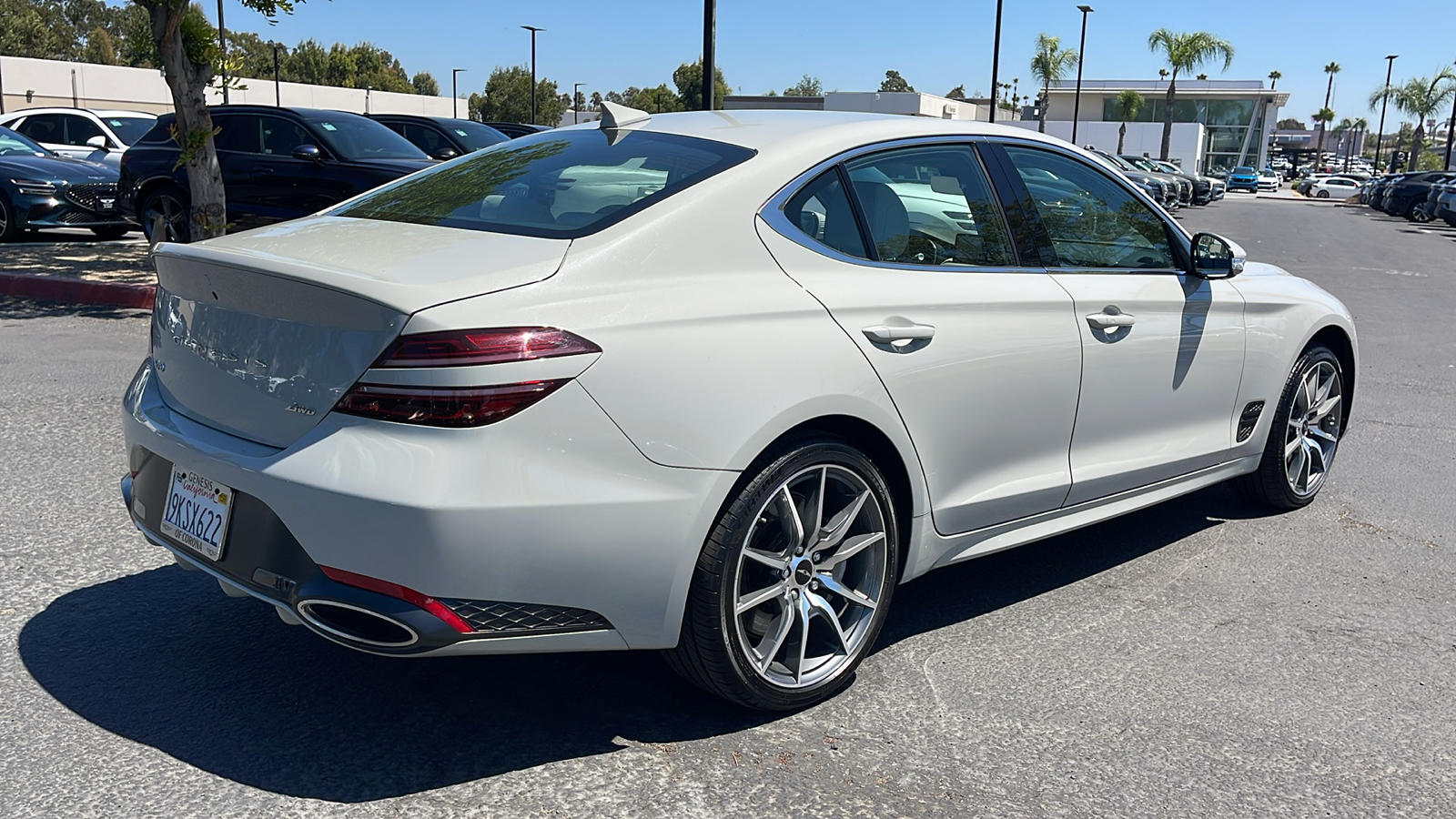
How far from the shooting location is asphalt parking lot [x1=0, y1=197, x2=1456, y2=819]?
2.86 meters

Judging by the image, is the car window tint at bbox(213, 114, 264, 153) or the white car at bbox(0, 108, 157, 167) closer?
the car window tint at bbox(213, 114, 264, 153)

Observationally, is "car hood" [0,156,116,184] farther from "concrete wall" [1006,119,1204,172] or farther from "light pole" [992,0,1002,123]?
"concrete wall" [1006,119,1204,172]

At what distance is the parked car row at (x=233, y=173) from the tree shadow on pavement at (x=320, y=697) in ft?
26.3

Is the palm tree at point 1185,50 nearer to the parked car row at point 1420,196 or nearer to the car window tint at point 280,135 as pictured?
the parked car row at point 1420,196

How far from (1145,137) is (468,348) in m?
94.4

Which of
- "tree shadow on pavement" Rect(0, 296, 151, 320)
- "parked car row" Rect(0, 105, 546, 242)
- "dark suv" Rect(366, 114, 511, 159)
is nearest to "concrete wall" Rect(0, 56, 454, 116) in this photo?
"dark suv" Rect(366, 114, 511, 159)

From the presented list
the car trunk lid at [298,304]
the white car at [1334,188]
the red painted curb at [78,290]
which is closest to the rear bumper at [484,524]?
the car trunk lid at [298,304]

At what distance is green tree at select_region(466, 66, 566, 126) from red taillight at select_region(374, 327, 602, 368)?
89647 mm

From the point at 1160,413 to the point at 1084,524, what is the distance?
528mm

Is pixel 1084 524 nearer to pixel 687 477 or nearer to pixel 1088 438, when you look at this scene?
pixel 1088 438

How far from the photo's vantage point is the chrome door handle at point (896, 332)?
3.28 meters

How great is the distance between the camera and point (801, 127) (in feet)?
11.9

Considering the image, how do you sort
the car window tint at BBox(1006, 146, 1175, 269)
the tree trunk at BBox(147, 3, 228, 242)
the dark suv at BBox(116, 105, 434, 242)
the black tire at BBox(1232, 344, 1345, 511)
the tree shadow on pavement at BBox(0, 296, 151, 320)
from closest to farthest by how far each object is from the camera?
the car window tint at BBox(1006, 146, 1175, 269) → the black tire at BBox(1232, 344, 1345, 511) → the tree shadow on pavement at BBox(0, 296, 151, 320) → the tree trunk at BBox(147, 3, 228, 242) → the dark suv at BBox(116, 105, 434, 242)

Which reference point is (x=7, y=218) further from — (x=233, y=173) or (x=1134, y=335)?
(x=1134, y=335)
